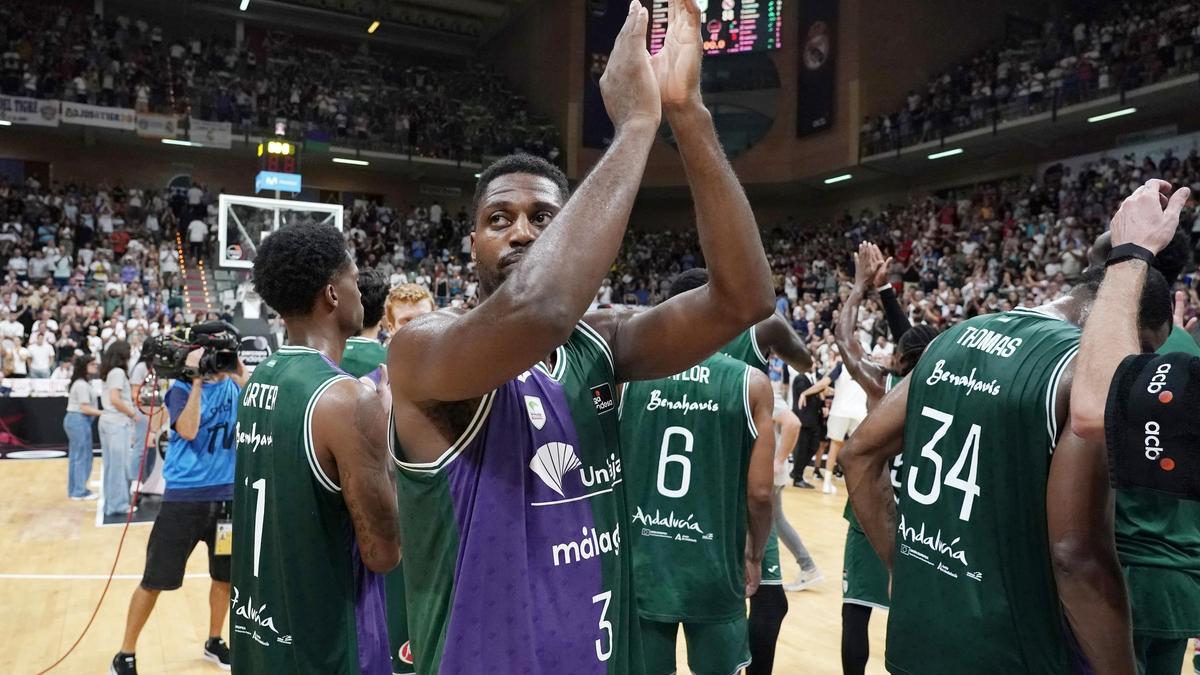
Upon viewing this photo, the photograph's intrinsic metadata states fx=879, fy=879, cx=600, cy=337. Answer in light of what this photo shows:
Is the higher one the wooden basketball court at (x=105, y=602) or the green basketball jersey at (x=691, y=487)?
the green basketball jersey at (x=691, y=487)

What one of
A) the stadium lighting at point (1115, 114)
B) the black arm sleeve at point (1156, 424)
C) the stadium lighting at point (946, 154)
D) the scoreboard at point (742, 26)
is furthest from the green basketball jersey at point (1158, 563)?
the stadium lighting at point (946, 154)

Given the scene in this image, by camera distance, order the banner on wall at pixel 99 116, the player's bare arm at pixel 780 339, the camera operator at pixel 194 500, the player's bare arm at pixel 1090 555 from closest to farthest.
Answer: the player's bare arm at pixel 1090 555 < the player's bare arm at pixel 780 339 < the camera operator at pixel 194 500 < the banner on wall at pixel 99 116

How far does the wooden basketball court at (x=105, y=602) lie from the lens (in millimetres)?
4922

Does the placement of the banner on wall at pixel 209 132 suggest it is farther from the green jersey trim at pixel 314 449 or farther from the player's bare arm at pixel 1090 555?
the player's bare arm at pixel 1090 555

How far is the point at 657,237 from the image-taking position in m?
27.5

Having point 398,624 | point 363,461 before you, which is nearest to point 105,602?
point 398,624

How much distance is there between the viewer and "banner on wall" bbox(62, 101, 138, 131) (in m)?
21.1

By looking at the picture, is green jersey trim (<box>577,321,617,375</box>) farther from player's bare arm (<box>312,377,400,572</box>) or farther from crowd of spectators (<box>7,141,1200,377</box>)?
crowd of spectators (<box>7,141,1200,377</box>)

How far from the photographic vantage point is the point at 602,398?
1.77 metres

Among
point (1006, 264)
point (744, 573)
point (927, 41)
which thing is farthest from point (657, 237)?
point (744, 573)

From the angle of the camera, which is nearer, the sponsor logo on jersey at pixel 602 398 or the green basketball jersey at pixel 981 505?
the sponsor logo on jersey at pixel 602 398

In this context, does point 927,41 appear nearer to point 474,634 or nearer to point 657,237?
point 657,237

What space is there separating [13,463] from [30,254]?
9.32 metres

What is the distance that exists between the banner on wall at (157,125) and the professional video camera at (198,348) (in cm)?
2063
